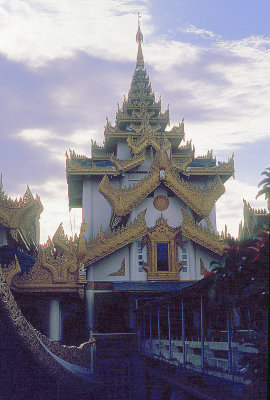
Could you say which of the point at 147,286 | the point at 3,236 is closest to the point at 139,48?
the point at 3,236

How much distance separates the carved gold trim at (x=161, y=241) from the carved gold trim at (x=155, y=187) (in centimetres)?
100

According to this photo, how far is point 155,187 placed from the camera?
1634 centimetres

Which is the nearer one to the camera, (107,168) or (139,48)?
(107,168)

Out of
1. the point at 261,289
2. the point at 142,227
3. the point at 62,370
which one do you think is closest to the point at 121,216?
the point at 142,227

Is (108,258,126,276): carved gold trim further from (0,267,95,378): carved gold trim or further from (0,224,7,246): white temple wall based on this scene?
(0,224,7,246): white temple wall

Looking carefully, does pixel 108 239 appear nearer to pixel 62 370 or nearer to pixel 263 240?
pixel 62 370

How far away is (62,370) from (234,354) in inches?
205

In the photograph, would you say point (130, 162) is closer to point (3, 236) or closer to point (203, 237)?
point (203, 237)

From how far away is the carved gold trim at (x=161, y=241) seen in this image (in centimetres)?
1577

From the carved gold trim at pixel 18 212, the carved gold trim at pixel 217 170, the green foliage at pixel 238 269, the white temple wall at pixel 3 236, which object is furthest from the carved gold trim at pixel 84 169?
the green foliage at pixel 238 269

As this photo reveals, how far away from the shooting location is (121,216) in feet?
53.7

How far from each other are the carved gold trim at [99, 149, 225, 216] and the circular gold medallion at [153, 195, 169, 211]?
0.49 meters

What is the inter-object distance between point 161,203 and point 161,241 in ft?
4.45

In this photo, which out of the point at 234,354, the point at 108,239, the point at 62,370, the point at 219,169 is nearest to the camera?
the point at 234,354
